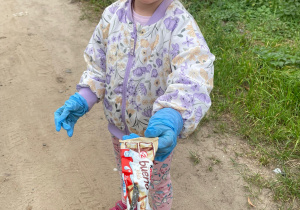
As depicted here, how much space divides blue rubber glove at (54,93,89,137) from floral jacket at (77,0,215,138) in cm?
11

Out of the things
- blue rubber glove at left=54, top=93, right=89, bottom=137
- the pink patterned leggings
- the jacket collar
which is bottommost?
the pink patterned leggings

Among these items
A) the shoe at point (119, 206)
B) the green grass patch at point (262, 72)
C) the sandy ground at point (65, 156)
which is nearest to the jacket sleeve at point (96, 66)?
the shoe at point (119, 206)

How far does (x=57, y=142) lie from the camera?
3182 mm

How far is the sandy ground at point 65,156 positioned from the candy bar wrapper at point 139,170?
4.26 feet

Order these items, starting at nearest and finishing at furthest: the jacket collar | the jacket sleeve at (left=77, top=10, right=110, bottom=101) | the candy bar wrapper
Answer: the candy bar wrapper, the jacket collar, the jacket sleeve at (left=77, top=10, right=110, bottom=101)

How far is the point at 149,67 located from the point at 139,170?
56cm

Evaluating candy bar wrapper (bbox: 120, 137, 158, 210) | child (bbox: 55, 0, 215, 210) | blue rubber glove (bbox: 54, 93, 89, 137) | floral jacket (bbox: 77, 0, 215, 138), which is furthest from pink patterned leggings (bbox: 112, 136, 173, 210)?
candy bar wrapper (bbox: 120, 137, 158, 210)

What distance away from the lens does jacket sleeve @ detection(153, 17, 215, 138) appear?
157 centimetres

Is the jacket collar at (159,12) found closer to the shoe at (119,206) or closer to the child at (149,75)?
the child at (149,75)

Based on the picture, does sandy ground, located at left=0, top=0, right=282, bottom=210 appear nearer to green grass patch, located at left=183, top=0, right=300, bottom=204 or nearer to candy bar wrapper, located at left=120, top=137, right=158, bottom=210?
green grass patch, located at left=183, top=0, right=300, bottom=204

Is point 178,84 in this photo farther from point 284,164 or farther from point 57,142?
point 57,142

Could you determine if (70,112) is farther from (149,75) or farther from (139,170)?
(139,170)

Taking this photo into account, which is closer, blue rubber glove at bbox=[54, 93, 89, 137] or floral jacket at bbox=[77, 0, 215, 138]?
floral jacket at bbox=[77, 0, 215, 138]

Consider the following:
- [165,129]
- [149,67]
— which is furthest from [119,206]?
[165,129]
